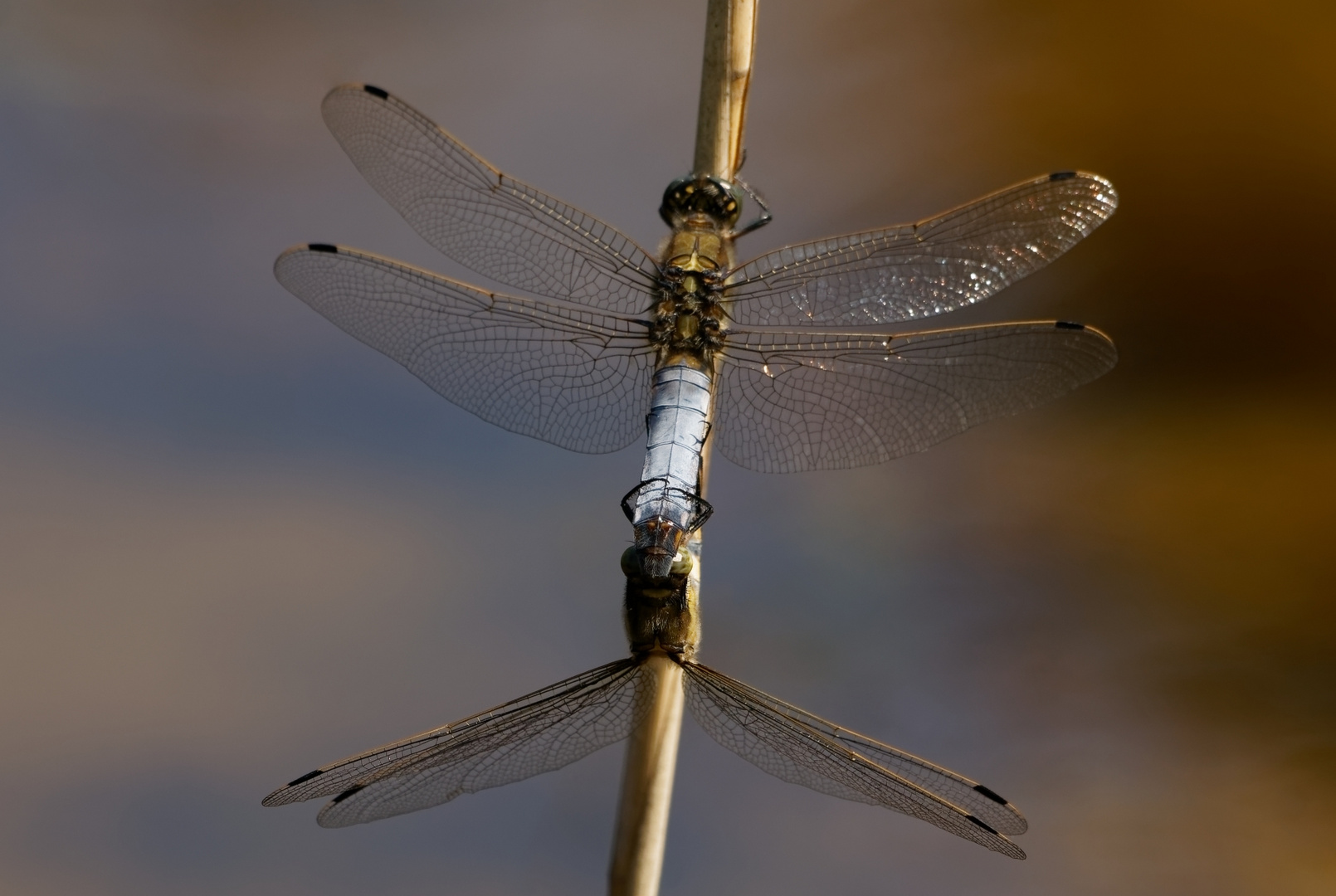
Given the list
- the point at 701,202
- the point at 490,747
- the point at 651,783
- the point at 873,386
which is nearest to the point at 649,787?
the point at 651,783

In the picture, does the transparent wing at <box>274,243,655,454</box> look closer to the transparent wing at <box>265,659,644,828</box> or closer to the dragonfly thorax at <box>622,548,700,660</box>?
the dragonfly thorax at <box>622,548,700,660</box>

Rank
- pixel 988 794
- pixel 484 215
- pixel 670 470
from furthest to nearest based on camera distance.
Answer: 1. pixel 484 215
2. pixel 670 470
3. pixel 988 794

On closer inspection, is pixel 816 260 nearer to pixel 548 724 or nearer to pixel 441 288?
pixel 441 288

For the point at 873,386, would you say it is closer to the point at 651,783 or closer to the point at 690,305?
the point at 690,305

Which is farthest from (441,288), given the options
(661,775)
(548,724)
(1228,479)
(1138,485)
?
(1228,479)

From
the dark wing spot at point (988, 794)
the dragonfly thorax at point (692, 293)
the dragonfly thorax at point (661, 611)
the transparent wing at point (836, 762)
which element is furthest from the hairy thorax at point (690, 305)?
the dark wing spot at point (988, 794)

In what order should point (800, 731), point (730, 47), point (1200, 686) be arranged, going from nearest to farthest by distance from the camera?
1. point (800, 731)
2. point (730, 47)
3. point (1200, 686)

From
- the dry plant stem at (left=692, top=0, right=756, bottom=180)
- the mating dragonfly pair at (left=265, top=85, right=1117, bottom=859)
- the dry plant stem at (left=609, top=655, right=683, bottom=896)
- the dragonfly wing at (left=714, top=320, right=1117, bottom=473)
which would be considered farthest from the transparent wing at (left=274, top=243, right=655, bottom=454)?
the dry plant stem at (left=609, top=655, right=683, bottom=896)
